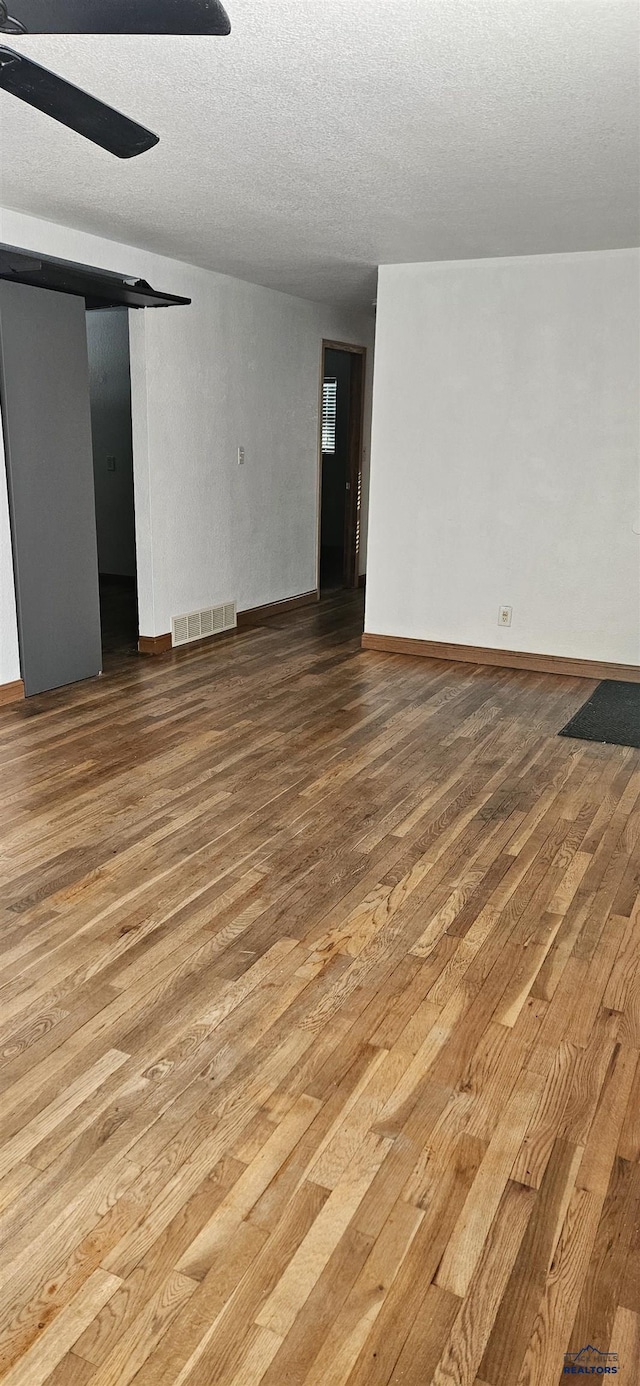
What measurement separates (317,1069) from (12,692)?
3.59 metres

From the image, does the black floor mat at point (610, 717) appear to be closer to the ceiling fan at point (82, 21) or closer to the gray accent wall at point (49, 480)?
the gray accent wall at point (49, 480)

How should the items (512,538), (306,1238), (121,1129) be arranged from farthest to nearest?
(512,538), (121,1129), (306,1238)

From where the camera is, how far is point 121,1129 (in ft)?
6.77

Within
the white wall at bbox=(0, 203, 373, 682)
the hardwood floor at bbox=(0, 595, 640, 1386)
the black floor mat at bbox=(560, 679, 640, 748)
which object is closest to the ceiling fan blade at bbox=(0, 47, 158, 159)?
the hardwood floor at bbox=(0, 595, 640, 1386)

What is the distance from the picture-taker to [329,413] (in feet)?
30.4

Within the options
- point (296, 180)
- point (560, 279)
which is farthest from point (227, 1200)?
point (560, 279)

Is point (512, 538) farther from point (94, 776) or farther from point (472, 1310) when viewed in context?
point (472, 1310)

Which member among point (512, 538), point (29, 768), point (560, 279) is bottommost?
point (29, 768)

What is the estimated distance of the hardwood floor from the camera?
1626 millimetres

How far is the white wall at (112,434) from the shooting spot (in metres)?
8.77

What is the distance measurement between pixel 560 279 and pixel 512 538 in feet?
5.11

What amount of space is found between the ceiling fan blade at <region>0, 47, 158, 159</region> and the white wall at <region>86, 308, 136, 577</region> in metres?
6.26

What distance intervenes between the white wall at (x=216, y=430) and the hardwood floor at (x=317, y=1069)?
2.43 m

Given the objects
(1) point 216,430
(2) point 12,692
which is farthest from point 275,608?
(2) point 12,692
